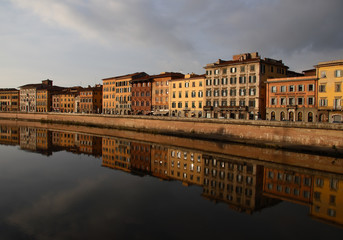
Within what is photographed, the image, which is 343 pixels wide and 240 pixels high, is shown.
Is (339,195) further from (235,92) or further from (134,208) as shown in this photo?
(235,92)

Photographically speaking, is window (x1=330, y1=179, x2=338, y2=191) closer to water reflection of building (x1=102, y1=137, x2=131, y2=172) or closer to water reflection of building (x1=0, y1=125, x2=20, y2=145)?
water reflection of building (x1=102, y1=137, x2=131, y2=172)

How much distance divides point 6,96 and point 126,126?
102m

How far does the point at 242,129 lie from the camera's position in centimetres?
4316

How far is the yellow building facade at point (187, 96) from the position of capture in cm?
6575

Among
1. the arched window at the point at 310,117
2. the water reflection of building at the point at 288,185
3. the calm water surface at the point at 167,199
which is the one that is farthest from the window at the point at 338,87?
the water reflection of building at the point at 288,185

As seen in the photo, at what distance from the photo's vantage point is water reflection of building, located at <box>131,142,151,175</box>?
28516mm

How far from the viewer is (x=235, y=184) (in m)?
22.4

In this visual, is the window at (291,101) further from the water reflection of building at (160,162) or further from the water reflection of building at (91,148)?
the water reflection of building at (91,148)

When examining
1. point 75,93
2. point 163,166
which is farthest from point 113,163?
point 75,93

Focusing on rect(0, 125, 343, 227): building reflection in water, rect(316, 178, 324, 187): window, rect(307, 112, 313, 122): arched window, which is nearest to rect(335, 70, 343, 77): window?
rect(307, 112, 313, 122): arched window

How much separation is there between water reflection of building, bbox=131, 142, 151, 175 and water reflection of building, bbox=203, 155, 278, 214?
21.1 ft

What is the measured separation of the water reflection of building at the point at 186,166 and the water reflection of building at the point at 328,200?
29.2 feet

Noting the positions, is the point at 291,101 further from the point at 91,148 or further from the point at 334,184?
the point at 91,148

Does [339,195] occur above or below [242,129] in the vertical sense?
below
